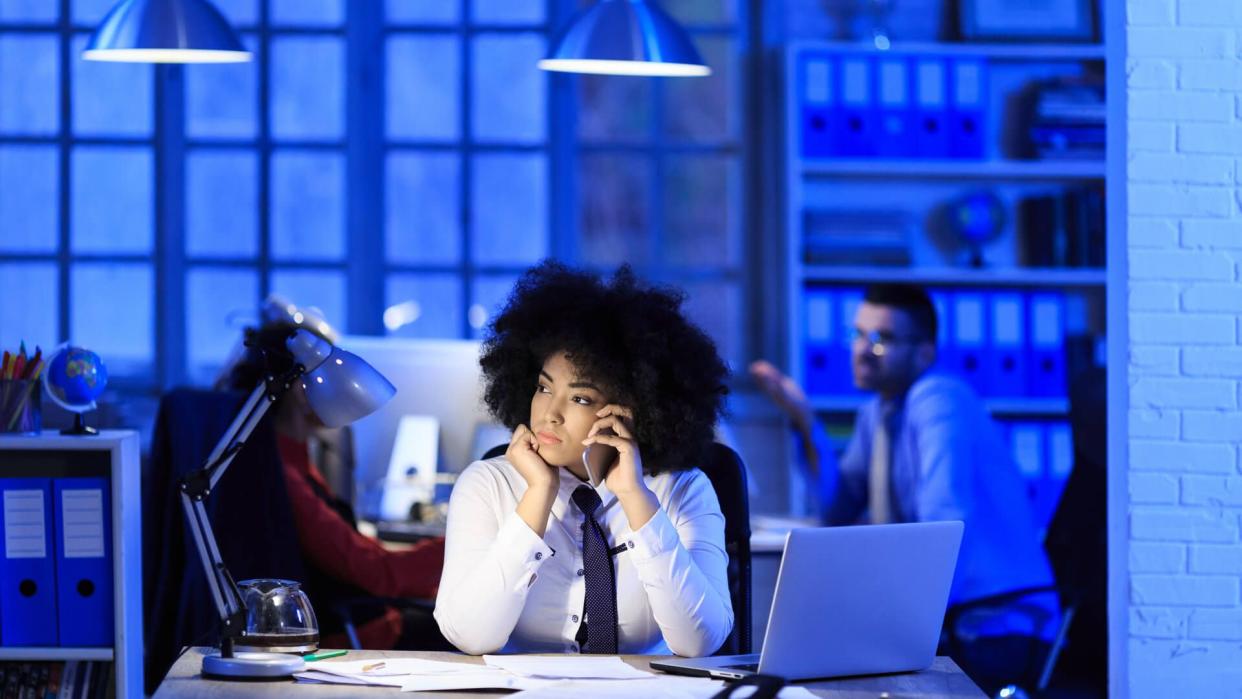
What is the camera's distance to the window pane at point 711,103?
18.2ft

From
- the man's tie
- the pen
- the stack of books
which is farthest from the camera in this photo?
the stack of books

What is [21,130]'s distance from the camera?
547 centimetres

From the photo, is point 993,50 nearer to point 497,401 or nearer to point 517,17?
point 517,17

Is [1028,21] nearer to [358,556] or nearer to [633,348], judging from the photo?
[358,556]

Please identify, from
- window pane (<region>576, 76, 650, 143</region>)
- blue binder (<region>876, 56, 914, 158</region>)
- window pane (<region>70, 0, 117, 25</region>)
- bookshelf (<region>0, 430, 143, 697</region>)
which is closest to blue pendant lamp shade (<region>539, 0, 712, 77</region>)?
bookshelf (<region>0, 430, 143, 697</region>)

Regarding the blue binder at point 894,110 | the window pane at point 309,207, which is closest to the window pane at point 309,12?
the window pane at point 309,207

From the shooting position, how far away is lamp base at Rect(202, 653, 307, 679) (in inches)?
77.7

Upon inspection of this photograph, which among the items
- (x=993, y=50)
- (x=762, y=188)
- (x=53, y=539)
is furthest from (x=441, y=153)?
(x=53, y=539)

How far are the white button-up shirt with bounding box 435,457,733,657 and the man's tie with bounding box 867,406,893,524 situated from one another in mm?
1575

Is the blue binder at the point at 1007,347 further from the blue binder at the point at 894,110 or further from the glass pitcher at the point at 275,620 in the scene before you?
the glass pitcher at the point at 275,620

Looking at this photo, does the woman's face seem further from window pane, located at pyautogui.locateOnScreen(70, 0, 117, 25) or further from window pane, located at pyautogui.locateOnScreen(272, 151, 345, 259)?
window pane, located at pyautogui.locateOnScreen(70, 0, 117, 25)

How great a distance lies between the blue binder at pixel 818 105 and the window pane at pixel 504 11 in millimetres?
960

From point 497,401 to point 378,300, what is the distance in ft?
9.84

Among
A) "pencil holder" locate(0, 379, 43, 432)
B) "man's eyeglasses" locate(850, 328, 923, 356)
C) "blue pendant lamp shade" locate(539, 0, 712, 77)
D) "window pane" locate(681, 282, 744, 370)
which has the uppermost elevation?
"blue pendant lamp shade" locate(539, 0, 712, 77)
